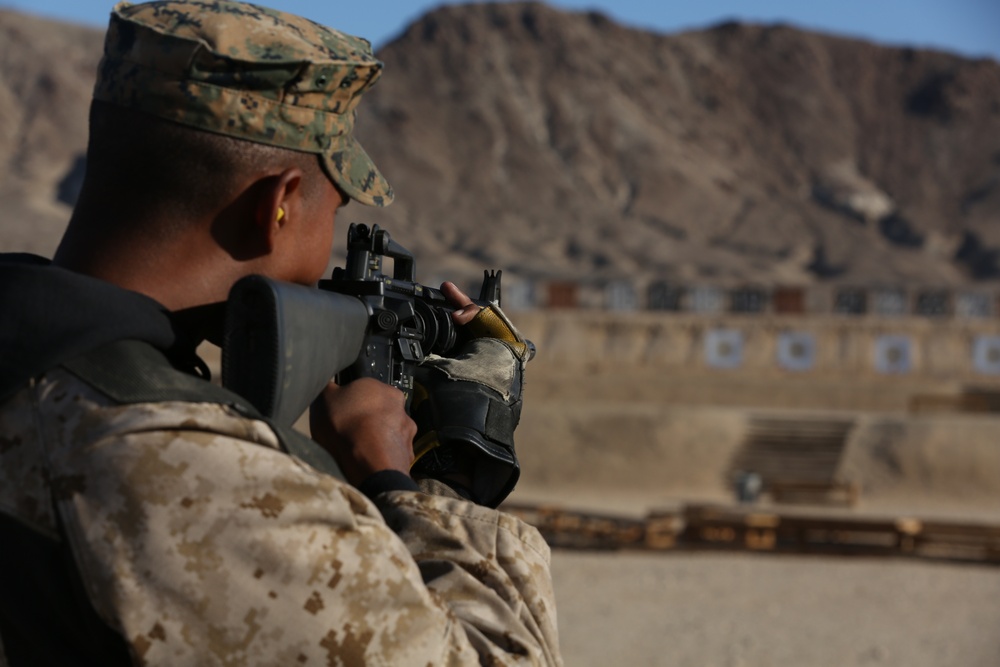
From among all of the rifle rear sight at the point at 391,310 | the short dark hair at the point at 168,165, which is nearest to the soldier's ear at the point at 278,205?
the short dark hair at the point at 168,165

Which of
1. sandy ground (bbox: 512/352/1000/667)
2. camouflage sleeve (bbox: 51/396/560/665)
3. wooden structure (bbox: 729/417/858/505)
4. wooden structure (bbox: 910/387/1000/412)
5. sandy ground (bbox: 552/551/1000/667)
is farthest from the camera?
wooden structure (bbox: 910/387/1000/412)

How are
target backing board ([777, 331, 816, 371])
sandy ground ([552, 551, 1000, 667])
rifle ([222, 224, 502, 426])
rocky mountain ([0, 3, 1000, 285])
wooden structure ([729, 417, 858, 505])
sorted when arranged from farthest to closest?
rocky mountain ([0, 3, 1000, 285]) → target backing board ([777, 331, 816, 371]) → wooden structure ([729, 417, 858, 505]) → sandy ground ([552, 551, 1000, 667]) → rifle ([222, 224, 502, 426])

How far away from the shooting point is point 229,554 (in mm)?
1528

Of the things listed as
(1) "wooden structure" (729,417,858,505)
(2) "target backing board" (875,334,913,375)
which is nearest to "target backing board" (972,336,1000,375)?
(2) "target backing board" (875,334,913,375)

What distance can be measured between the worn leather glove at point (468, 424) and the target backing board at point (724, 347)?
43.1m

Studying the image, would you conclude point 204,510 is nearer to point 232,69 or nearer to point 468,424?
point 232,69

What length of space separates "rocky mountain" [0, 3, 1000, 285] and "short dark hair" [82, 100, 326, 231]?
69.4 metres

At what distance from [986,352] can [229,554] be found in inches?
1878

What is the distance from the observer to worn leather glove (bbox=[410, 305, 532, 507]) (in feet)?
7.36

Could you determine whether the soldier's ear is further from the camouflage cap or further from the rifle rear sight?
the rifle rear sight

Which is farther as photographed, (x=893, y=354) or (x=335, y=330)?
(x=893, y=354)

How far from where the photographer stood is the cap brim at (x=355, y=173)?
1937 millimetres

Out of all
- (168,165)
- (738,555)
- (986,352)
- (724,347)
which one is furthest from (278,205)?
(986,352)

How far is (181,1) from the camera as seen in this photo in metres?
1.85
